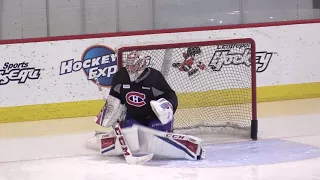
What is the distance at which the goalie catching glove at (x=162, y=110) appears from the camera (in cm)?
438

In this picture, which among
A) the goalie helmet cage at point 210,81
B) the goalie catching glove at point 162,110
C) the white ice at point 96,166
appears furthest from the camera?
the goalie helmet cage at point 210,81

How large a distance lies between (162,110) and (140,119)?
399 mm

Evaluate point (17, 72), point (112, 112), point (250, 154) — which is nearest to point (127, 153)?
point (112, 112)

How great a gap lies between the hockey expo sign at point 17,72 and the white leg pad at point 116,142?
7.99ft

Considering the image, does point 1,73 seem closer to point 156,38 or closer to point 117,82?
point 156,38

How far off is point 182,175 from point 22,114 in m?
3.36

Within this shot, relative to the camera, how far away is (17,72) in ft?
22.9

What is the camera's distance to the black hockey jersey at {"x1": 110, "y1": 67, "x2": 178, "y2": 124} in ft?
15.4

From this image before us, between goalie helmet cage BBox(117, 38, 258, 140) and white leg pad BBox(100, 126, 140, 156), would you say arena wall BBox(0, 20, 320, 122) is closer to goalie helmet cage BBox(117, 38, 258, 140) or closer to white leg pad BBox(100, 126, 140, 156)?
goalie helmet cage BBox(117, 38, 258, 140)

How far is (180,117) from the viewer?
5832 millimetres

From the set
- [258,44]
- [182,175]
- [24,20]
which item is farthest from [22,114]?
[182,175]

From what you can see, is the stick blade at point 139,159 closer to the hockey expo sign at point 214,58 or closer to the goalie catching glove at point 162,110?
the goalie catching glove at point 162,110

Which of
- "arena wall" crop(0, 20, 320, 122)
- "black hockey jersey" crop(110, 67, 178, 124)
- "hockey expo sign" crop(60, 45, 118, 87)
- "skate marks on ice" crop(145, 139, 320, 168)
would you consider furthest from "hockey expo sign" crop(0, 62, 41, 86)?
"skate marks on ice" crop(145, 139, 320, 168)

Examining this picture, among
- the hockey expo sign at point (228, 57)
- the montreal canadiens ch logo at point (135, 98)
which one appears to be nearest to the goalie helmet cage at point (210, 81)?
the hockey expo sign at point (228, 57)
